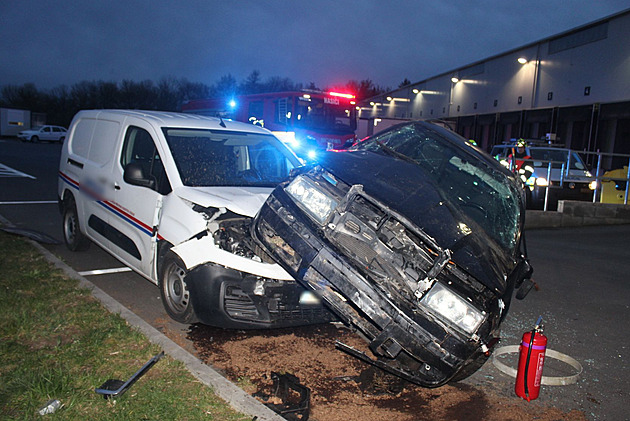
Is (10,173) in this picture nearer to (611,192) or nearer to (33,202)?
(33,202)

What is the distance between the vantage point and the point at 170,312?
4660mm

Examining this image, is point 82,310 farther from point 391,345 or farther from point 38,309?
point 391,345

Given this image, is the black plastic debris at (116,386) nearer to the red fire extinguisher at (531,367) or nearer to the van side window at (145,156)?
the van side window at (145,156)

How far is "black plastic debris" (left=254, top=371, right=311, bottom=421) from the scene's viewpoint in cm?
332

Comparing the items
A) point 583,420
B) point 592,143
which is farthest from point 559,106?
point 583,420

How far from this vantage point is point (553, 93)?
2534 centimetres

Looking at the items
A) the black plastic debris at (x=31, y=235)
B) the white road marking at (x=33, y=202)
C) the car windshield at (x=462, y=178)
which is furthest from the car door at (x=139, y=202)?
the white road marking at (x=33, y=202)

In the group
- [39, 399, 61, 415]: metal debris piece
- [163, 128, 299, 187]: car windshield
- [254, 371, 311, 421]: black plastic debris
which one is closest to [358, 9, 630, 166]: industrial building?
[163, 128, 299, 187]: car windshield

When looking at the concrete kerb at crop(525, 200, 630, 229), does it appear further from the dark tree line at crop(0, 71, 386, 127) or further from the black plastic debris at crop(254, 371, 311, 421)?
the dark tree line at crop(0, 71, 386, 127)

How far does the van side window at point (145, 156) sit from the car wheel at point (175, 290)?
696 mm

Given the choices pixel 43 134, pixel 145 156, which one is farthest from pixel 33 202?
pixel 43 134

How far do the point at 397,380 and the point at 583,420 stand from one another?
1319mm

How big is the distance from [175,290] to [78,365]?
115 centimetres

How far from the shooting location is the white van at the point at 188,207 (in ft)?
13.6
